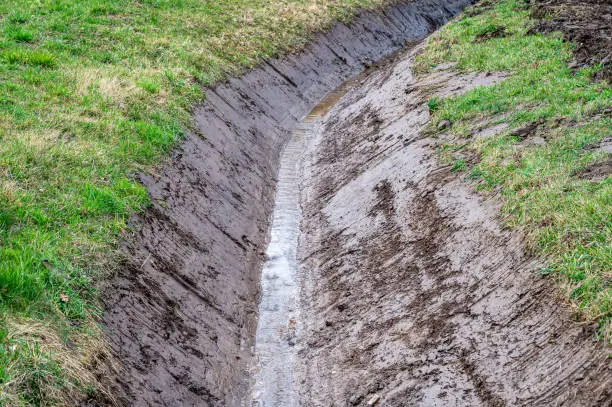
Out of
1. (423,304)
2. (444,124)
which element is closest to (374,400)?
(423,304)

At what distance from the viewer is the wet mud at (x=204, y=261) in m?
8.55

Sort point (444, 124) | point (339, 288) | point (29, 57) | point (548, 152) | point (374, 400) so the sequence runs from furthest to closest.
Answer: point (29, 57)
point (444, 124)
point (339, 288)
point (548, 152)
point (374, 400)

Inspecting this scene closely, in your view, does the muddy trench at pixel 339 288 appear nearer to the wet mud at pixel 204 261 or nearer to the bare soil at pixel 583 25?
the wet mud at pixel 204 261

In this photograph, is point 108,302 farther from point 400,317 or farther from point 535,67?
point 535,67

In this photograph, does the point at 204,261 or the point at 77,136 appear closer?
the point at 204,261

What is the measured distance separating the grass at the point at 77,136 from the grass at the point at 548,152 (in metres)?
6.32

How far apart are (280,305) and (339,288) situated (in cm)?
129

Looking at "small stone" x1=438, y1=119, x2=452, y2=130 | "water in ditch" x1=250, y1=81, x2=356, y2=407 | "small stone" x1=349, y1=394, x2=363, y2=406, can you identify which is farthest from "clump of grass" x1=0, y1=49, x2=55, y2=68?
"small stone" x1=349, y1=394, x2=363, y2=406

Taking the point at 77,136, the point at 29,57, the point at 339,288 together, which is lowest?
the point at 339,288

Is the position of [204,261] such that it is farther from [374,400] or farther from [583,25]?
[583,25]

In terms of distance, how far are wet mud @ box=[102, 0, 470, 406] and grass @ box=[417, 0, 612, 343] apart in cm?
396

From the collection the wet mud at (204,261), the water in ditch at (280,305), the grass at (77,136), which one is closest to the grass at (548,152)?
the wet mud at (204,261)

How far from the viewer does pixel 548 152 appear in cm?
1072

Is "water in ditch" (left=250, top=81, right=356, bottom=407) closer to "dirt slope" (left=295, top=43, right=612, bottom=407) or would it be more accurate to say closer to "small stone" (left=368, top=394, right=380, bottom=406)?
"dirt slope" (left=295, top=43, right=612, bottom=407)
